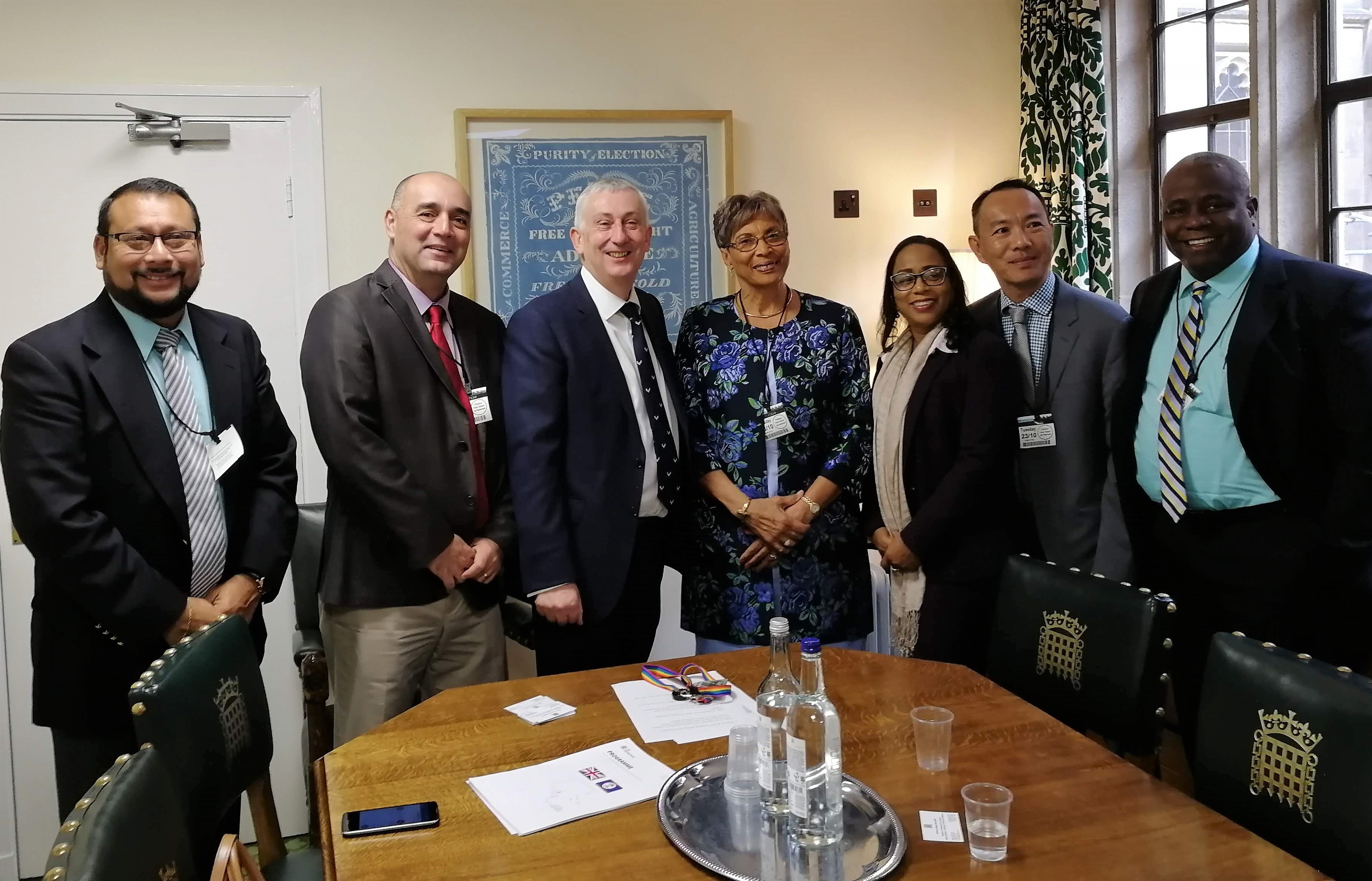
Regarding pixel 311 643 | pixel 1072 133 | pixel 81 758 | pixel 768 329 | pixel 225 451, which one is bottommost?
pixel 81 758

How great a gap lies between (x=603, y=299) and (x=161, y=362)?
1.03m

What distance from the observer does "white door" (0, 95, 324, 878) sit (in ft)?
10.5

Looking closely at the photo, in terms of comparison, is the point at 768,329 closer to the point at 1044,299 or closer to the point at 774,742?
the point at 1044,299

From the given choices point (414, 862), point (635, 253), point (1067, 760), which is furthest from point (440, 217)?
point (1067, 760)

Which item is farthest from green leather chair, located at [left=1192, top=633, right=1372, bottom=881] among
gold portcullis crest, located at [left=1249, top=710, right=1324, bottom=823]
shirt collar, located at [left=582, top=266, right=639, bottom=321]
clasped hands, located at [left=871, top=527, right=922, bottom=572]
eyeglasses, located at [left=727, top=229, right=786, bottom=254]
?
shirt collar, located at [left=582, top=266, right=639, bottom=321]

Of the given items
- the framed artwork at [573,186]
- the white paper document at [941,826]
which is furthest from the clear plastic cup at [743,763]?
the framed artwork at [573,186]

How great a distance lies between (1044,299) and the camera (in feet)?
9.12

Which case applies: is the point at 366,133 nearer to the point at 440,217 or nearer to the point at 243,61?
the point at 243,61

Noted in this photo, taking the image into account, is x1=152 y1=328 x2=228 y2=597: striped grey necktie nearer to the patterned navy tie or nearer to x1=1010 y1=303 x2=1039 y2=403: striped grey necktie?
the patterned navy tie

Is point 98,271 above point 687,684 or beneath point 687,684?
above

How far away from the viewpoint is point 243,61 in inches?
134

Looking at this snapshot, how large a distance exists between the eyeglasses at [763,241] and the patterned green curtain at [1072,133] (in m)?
1.74

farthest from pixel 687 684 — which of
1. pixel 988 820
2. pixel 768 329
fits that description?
pixel 768 329

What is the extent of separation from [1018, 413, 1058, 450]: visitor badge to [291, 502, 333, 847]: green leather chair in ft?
5.91
